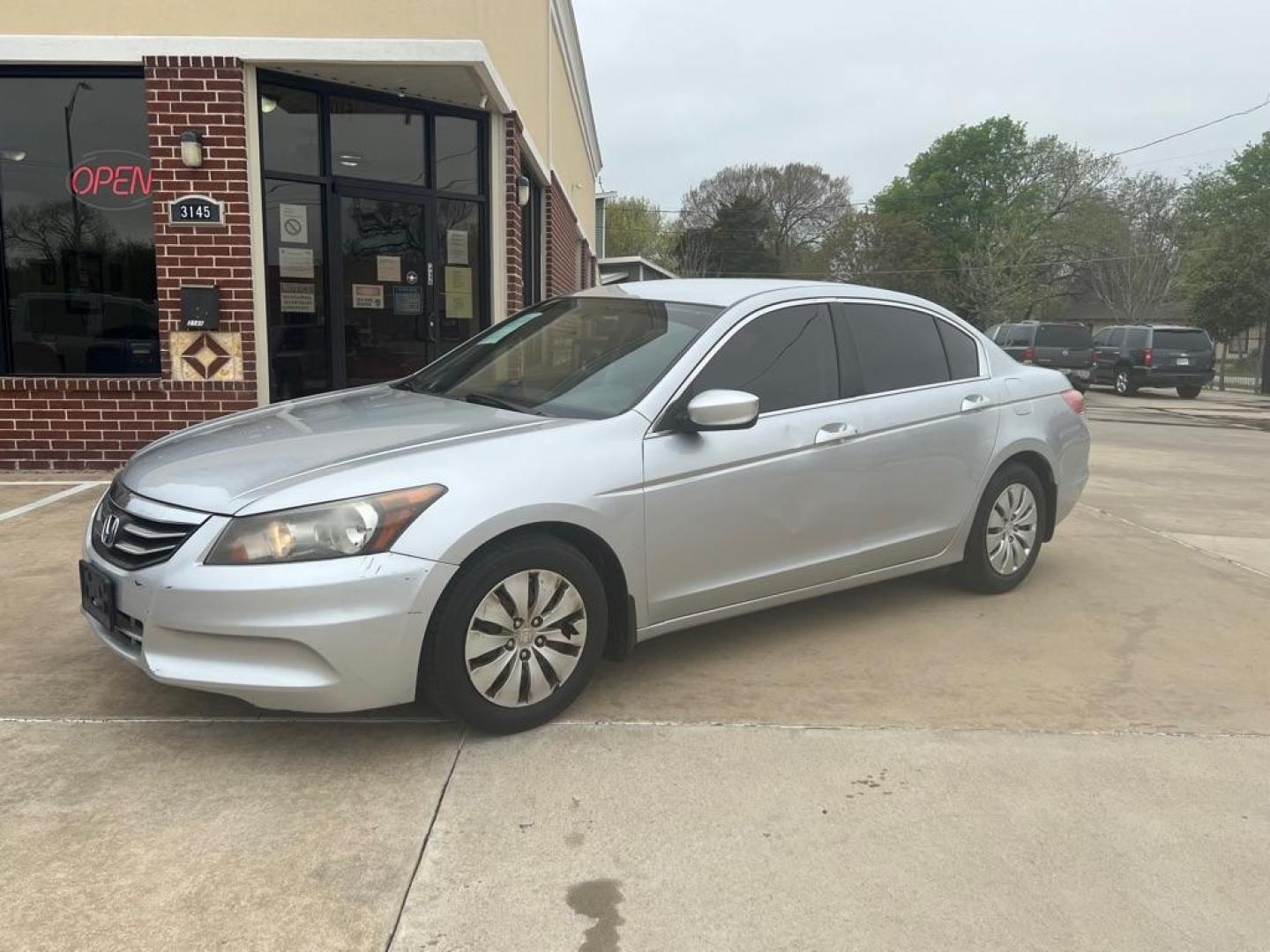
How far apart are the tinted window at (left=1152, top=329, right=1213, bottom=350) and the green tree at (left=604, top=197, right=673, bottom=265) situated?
4561 cm

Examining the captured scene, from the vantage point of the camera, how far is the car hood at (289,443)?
10.7 ft

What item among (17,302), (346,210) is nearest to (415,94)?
(346,210)

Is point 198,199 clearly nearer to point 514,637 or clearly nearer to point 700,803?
point 514,637

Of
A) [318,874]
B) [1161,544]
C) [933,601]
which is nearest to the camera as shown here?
[318,874]

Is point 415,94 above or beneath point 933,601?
above

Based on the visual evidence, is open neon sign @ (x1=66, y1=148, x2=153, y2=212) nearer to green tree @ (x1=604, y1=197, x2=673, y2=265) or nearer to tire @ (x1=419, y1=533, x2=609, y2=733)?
tire @ (x1=419, y1=533, x2=609, y2=733)

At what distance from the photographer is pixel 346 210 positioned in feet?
29.5

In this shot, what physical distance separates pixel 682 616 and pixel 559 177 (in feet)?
42.7

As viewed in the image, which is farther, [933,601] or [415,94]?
[415,94]

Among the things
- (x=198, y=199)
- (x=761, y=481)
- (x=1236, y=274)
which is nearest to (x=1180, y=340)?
(x=1236, y=274)

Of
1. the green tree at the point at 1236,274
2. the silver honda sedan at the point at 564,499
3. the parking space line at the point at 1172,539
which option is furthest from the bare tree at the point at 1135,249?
the silver honda sedan at the point at 564,499

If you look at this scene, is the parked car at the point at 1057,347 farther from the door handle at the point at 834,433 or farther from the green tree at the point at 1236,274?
the door handle at the point at 834,433

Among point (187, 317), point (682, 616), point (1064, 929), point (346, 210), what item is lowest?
point (1064, 929)

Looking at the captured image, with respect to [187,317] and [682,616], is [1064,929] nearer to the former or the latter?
[682,616]
